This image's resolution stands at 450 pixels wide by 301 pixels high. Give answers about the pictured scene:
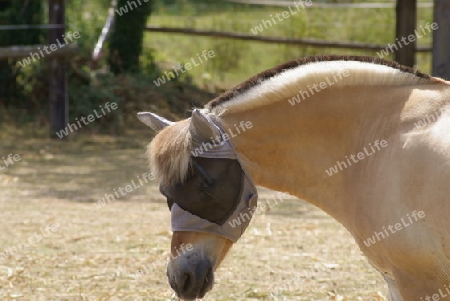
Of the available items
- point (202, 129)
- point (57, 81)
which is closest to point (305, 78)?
point (202, 129)

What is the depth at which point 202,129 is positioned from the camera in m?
3.16

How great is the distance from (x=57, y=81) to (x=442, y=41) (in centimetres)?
638

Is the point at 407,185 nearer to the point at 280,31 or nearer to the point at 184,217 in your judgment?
the point at 184,217

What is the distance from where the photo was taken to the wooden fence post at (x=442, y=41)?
6.43 m

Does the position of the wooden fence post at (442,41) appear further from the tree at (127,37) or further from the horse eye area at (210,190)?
the tree at (127,37)

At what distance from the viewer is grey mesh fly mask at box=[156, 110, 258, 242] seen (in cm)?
321

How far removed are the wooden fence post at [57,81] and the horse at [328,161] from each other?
793 centimetres

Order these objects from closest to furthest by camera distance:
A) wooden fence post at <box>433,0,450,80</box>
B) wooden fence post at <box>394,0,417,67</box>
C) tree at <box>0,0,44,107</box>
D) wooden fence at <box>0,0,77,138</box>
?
wooden fence post at <box>433,0,450,80</box> → wooden fence post at <box>394,0,417,67</box> → wooden fence at <box>0,0,77,138</box> → tree at <box>0,0,44,107</box>

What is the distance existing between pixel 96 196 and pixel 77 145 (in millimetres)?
3036

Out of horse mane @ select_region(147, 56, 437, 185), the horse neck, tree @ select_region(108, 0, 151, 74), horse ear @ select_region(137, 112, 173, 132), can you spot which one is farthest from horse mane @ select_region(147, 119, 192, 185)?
tree @ select_region(108, 0, 151, 74)

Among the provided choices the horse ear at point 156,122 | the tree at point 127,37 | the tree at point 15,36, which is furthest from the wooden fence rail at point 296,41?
the horse ear at point 156,122

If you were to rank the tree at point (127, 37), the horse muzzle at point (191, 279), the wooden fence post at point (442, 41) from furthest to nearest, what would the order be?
the tree at point (127, 37)
the wooden fence post at point (442, 41)
the horse muzzle at point (191, 279)

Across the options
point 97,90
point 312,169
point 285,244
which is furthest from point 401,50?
point 312,169

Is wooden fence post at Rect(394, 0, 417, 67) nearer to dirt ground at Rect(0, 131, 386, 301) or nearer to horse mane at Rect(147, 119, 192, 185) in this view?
dirt ground at Rect(0, 131, 386, 301)
